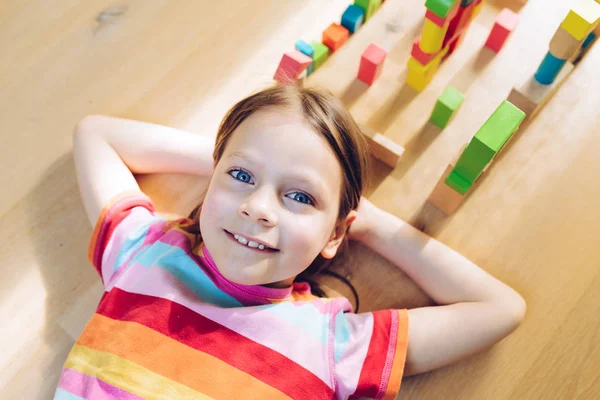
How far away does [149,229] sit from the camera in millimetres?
678

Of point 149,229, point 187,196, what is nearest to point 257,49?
point 187,196

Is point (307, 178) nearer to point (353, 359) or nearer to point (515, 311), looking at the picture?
point (353, 359)

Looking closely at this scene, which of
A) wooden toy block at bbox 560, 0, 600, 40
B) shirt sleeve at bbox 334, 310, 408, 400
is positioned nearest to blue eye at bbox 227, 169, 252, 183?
shirt sleeve at bbox 334, 310, 408, 400

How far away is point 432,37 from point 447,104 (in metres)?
0.11

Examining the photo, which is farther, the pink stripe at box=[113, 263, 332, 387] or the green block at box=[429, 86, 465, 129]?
the green block at box=[429, 86, 465, 129]

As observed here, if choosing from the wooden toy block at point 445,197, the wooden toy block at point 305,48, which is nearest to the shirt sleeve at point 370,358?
the wooden toy block at point 445,197

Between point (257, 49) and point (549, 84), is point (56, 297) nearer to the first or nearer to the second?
point (257, 49)

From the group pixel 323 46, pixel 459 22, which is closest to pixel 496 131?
pixel 459 22

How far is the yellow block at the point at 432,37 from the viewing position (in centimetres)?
74

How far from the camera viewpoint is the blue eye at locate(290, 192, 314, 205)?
567 mm

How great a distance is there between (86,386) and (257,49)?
25.1 inches

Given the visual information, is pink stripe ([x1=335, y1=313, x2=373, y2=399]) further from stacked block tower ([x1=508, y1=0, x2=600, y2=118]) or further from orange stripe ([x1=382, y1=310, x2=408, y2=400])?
stacked block tower ([x1=508, y1=0, x2=600, y2=118])

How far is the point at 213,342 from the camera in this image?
601 millimetres

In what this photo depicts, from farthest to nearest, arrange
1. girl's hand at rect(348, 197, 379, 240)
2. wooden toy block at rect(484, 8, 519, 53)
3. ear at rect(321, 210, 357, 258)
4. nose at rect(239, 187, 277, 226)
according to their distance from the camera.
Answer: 1. wooden toy block at rect(484, 8, 519, 53)
2. girl's hand at rect(348, 197, 379, 240)
3. ear at rect(321, 210, 357, 258)
4. nose at rect(239, 187, 277, 226)
